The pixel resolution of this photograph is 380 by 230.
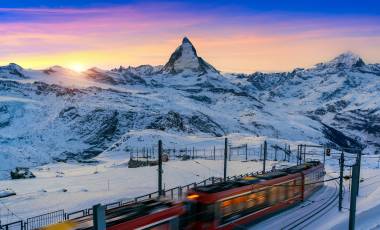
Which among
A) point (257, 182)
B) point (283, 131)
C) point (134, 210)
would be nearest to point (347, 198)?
point (257, 182)

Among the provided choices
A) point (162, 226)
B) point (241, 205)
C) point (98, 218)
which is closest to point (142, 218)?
point (162, 226)

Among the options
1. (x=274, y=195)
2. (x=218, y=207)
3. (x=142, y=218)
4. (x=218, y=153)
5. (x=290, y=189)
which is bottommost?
(x=218, y=153)

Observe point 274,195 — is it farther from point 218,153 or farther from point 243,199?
point 218,153

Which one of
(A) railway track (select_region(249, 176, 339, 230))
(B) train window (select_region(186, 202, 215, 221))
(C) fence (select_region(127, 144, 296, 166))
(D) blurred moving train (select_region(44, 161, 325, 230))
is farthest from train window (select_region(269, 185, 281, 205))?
(C) fence (select_region(127, 144, 296, 166))

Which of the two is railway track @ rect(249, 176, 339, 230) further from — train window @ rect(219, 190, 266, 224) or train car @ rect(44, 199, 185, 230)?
train car @ rect(44, 199, 185, 230)

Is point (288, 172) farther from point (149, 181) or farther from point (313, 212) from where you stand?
point (149, 181)

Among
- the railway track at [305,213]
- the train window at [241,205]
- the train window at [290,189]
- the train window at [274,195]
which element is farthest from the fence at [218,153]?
the train window at [241,205]
